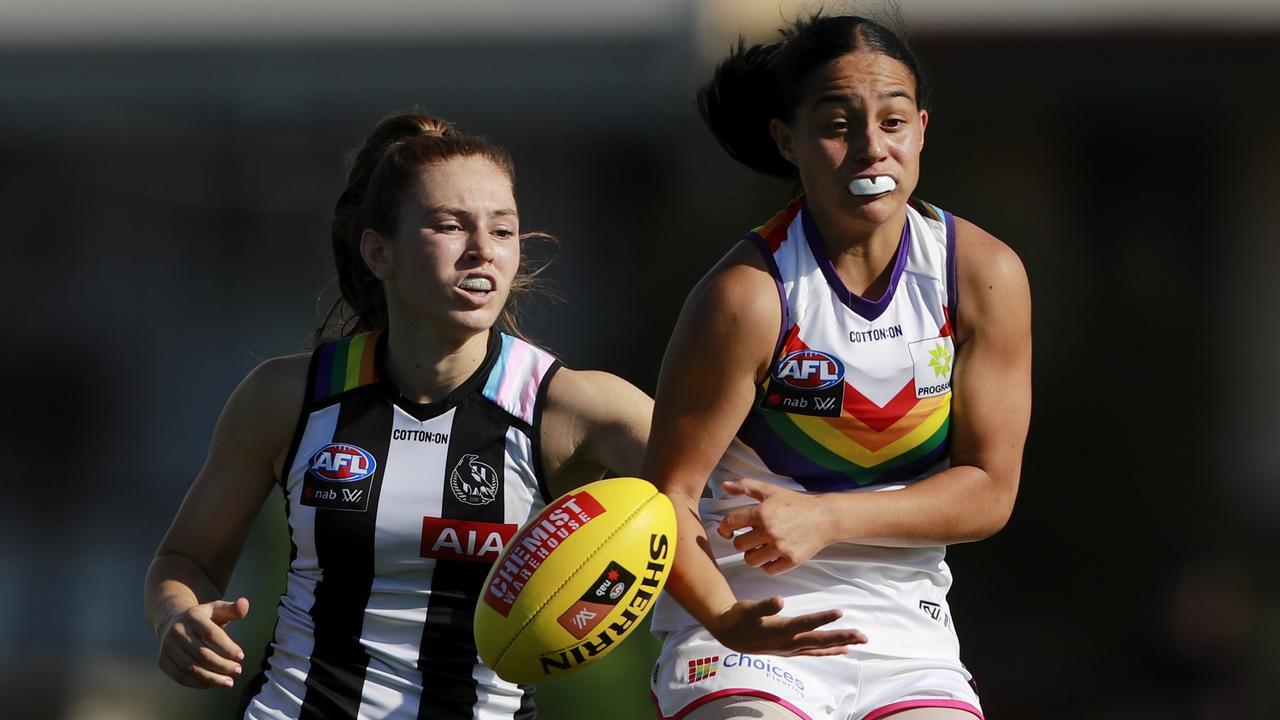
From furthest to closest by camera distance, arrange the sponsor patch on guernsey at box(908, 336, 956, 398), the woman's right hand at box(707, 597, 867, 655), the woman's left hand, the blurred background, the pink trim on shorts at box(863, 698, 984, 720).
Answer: the blurred background, the sponsor patch on guernsey at box(908, 336, 956, 398), the pink trim on shorts at box(863, 698, 984, 720), the woman's left hand, the woman's right hand at box(707, 597, 867, 655)

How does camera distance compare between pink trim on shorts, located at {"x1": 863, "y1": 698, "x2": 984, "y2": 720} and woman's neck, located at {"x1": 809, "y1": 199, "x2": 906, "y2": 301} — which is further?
woman's neck, located at {"x1": 809, "y1": 199, "x2": 906, "y2": 301}

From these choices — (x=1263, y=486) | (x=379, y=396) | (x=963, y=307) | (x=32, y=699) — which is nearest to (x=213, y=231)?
(x=32, y=699)

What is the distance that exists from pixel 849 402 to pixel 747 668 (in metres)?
0.53

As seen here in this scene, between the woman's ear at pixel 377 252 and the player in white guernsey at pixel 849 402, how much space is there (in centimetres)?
70

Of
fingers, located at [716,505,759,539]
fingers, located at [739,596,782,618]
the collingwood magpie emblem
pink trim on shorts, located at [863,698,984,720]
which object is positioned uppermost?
fingers, located at [716,505,759,539]

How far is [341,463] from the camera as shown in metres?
3.04

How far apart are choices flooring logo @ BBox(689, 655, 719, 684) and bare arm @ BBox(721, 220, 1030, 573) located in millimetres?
345

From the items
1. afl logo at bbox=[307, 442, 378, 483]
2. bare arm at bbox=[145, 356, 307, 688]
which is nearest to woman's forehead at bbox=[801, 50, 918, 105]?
afl logo at bbox=[307, 442, 378, 483]

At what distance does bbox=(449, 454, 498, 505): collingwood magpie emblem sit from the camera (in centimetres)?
303

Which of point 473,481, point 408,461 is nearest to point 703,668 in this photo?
point 473,481

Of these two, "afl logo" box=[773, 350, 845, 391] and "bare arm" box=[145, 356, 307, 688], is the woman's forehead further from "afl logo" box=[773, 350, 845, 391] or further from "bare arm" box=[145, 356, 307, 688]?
"bare arm" box=[145, 356, 307, 688]

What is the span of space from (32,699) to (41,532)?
192 centimetres

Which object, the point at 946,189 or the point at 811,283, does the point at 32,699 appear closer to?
the point at 946,189

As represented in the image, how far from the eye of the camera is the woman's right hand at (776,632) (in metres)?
2.46
